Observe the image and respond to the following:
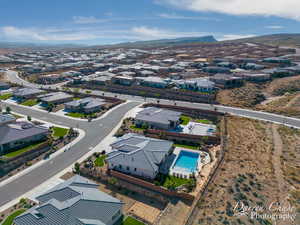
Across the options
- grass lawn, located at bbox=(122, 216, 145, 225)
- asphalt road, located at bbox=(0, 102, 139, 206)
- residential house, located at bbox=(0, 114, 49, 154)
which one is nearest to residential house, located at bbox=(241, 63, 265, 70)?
asphalt road, located at bbox=(0, 102, 139, 206)

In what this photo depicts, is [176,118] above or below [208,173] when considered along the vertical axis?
above

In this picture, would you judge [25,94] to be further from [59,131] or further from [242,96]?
[242,96]

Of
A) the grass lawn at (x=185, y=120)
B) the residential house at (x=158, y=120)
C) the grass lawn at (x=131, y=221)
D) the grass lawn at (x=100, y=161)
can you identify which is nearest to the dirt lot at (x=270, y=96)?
the grass lawn at (x=185, y=120)

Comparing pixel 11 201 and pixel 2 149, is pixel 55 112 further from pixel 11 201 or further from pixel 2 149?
pixel 11 201

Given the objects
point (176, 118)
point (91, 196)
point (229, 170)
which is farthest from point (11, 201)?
point (176, 118)

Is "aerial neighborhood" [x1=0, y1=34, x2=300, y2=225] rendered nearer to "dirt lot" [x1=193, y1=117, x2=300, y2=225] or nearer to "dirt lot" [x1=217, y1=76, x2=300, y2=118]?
"dirt lot" [x1=193, y1=117, x2=300, y2=225]

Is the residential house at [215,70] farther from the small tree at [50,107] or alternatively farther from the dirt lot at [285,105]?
the small tree at [50,107]
